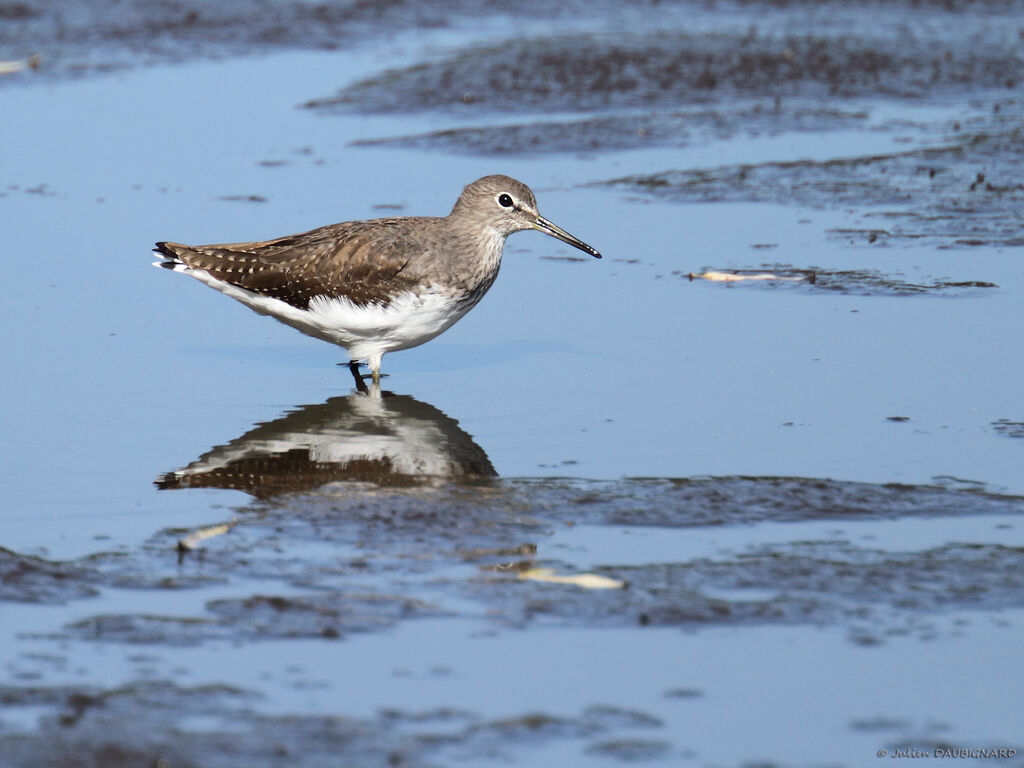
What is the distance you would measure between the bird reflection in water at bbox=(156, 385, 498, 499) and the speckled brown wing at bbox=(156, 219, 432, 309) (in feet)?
2.44

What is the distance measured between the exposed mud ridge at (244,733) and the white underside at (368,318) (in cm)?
418

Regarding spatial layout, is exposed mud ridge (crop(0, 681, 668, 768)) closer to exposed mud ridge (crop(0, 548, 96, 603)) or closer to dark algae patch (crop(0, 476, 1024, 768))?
dark algae patch (crop(0, 476, 1024, 768))

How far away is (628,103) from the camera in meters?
16.2

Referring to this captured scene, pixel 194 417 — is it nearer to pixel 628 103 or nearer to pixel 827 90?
pixel 628 103

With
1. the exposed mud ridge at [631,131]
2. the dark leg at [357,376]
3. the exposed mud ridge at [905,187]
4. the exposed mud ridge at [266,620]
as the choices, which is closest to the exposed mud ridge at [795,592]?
the exposed mud ridge at [266,620]

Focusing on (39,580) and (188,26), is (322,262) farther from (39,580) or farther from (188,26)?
(188,26)

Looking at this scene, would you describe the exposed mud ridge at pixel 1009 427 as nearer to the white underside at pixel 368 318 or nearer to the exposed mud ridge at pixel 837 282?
the exposed mud ridge at pixel 837 282

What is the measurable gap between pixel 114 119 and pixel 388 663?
1096 centimetres

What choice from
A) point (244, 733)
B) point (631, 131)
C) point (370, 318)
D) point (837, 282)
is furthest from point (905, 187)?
point (244, 733)

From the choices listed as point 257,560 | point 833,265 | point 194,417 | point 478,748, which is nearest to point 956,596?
point 478,748

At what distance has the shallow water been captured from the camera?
17.2 feet

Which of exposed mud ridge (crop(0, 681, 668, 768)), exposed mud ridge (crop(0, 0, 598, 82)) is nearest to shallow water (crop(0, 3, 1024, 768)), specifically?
exposed mud ridge (crop(0, 681, 668, 768))

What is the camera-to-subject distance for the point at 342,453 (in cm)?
797

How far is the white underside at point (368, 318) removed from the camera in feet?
30.2
